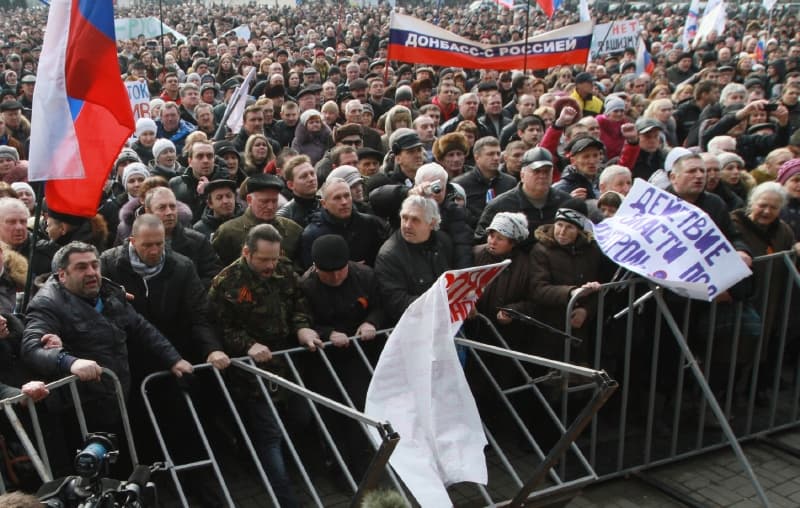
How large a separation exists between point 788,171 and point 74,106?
535cm

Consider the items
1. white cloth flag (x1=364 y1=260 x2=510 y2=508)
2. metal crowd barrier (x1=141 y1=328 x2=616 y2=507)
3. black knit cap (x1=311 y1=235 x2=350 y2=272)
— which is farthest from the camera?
black knit cap (x1=311 y1=235 x2=350 y2=272)

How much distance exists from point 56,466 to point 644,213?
145 inches

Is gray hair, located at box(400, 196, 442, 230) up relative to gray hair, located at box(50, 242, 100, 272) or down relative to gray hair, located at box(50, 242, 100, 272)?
up

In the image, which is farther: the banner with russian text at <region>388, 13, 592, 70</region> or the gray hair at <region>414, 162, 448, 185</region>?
the banner with russian text at <region>388, 13, 592, 70</region>

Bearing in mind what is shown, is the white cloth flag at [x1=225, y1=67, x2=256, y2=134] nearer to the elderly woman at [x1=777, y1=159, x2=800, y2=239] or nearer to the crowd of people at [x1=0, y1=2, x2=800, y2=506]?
the crowd of people at [x1=0, y1=2, x2=800, y2=506]

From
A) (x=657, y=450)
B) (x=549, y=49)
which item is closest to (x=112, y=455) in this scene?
(x=657, y=450)

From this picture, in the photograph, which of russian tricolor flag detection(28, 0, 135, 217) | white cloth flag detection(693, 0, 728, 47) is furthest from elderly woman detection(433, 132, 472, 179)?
white cloth flag detection(693, 0, 728, 47)

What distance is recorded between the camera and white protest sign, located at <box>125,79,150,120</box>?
35.0 feet

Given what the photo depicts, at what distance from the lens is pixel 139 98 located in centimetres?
1080

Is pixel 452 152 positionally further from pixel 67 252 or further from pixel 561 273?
pixel 67 252

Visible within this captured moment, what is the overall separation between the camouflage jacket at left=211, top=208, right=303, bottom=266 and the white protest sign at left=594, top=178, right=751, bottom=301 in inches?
84.3

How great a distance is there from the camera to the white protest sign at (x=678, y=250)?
185 inches

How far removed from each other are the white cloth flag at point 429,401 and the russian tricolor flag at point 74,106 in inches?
81.8

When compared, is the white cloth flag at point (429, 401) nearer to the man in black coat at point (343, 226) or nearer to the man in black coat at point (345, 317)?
the man in black coat at point (345, 317)
